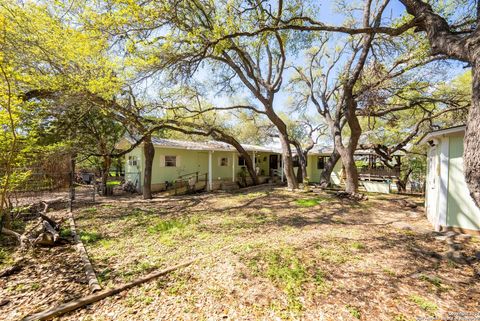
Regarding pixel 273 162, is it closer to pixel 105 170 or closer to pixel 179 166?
pixel 179 166

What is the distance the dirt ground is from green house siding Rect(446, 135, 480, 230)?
700 millimetres

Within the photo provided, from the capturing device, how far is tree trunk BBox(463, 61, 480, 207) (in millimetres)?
2521

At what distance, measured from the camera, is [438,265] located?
3762 millimetres

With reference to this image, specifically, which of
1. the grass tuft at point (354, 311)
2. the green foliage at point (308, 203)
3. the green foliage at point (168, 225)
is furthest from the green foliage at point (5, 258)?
Answer: the green foliage at point (308, 203)

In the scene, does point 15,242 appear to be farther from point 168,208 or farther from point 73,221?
point 168,208

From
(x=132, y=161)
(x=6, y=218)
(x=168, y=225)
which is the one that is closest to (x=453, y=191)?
(x=168, y=225)

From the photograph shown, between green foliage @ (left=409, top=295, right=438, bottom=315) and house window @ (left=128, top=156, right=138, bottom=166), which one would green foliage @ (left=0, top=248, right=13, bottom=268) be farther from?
house window @ (left=128, top=156, right=138, bottom=166)

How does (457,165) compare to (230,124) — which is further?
(230,124)

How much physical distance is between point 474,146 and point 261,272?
331 cm

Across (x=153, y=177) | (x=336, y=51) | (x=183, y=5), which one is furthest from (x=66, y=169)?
(x=336, y=51)

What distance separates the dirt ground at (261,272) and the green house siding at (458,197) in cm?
70

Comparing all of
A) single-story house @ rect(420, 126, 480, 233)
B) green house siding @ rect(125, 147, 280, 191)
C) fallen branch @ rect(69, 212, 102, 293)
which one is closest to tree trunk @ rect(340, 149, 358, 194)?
single-story house @ rect(420, 126, 480, 233)

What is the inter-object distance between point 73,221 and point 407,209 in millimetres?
12033

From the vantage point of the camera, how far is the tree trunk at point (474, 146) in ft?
8.27
